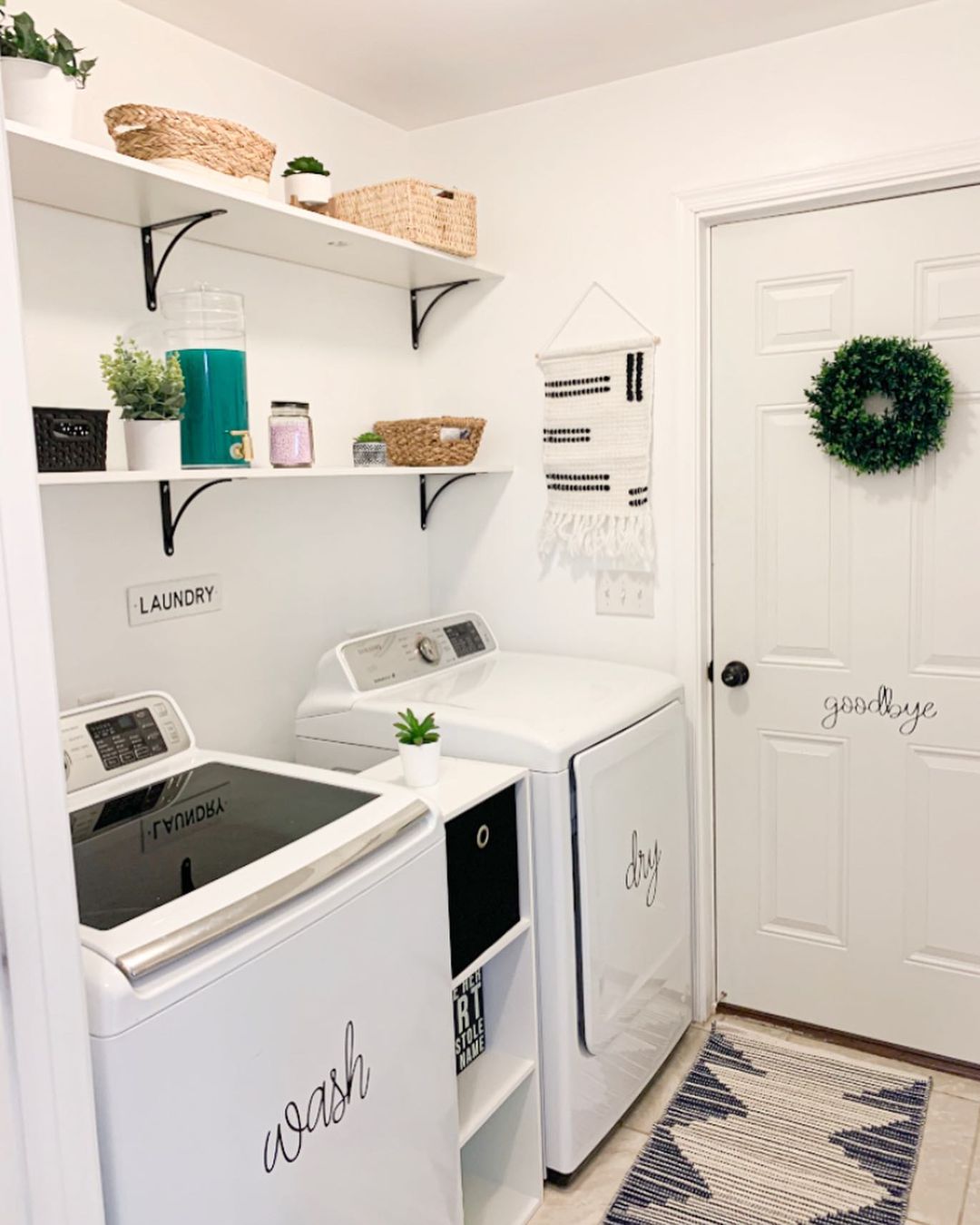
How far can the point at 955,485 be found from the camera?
2.34m

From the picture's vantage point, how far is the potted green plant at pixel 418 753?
6.29ft

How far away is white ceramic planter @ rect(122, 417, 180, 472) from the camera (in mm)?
1769

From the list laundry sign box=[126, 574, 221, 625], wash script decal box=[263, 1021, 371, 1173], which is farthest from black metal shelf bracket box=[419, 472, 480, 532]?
wash script decal box=[263, 1021, 371, 1173]

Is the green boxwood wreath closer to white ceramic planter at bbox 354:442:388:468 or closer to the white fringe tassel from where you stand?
the white fringe tassel

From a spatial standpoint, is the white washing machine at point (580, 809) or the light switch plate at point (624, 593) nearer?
the white washing machine at point (580, 809)

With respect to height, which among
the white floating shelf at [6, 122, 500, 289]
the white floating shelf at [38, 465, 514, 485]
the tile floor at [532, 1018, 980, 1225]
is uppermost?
the white floating shelf at [6, 122, 500, 289]

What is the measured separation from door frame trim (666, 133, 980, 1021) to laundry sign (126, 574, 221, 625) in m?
1.14

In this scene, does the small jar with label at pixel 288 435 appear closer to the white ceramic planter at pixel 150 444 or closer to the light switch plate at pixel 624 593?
the white ceramic planter at pixel 150 444

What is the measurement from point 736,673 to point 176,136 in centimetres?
176

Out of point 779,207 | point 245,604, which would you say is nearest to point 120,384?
point 245,604

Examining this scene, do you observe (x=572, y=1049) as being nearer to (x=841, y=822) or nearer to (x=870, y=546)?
(x=841, y=822)

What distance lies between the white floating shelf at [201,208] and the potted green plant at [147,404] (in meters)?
0.28

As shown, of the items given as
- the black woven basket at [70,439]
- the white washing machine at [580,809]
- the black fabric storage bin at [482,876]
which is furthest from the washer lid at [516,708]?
the black woven basket at [70,439]

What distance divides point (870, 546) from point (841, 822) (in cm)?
69
